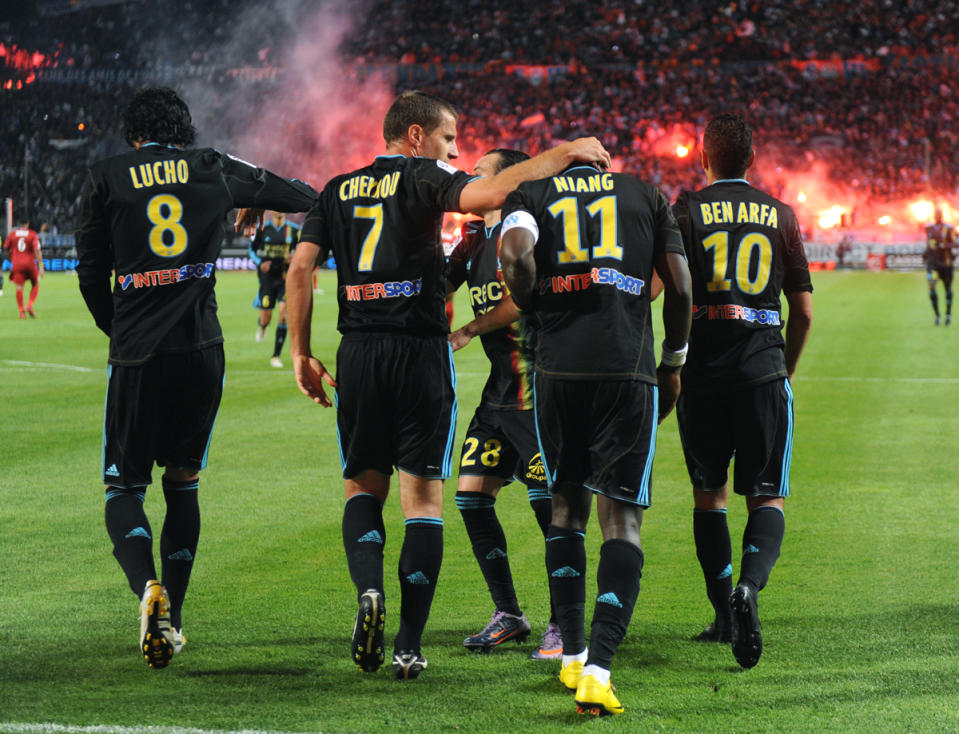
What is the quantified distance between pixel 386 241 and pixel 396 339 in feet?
1.25

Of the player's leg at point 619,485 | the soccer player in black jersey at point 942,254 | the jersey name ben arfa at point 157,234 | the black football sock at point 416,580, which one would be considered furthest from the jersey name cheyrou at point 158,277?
the soccer player in black jersey at point 942,254

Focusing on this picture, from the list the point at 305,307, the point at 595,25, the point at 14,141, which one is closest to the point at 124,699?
the point at 305,307

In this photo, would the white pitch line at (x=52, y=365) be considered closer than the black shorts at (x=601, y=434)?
No

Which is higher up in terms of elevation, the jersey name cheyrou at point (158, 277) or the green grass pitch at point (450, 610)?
the jersey name cheyrou at point (158, 277)

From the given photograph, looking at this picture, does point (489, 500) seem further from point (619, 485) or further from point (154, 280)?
point (154, 280)

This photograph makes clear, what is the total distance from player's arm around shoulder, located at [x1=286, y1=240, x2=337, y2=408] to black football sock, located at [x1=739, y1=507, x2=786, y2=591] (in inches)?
70.6

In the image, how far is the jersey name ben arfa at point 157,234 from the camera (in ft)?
15.1

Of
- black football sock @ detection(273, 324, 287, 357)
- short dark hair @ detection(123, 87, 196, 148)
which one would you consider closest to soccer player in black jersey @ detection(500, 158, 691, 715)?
short dark hair @ detection(123, 87, 196, 148)

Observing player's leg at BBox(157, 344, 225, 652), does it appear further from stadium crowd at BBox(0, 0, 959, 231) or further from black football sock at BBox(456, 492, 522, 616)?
stadium crowd at BBox(0, 0, 959, 231)

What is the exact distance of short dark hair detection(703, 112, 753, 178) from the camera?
4.73 metres

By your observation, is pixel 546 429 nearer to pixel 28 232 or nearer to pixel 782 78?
pixel 28 232

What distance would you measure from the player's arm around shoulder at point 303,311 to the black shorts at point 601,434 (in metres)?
0.87

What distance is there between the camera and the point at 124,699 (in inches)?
162

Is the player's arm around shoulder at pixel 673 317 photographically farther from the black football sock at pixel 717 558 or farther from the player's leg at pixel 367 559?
the player's leg at pixel 367 559
